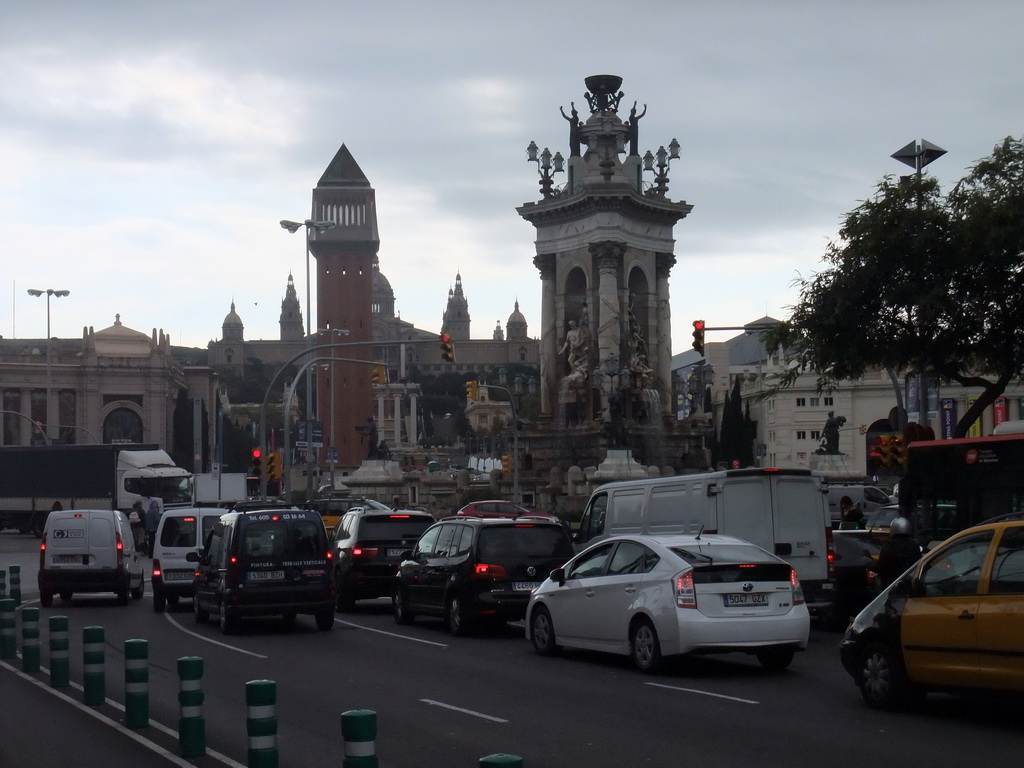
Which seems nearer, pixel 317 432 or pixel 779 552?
pixel 779 552

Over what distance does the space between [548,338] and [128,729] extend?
46703mm

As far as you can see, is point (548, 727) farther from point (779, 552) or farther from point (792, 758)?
point (779, 552)

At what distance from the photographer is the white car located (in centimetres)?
1316

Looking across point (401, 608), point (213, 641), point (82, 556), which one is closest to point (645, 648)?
point (213, 641)

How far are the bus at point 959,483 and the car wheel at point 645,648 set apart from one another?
6.40m

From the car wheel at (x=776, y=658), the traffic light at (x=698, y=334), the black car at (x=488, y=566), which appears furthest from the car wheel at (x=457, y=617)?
the traffic light at (x=698, y=334)

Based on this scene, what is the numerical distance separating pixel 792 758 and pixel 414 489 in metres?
55.6

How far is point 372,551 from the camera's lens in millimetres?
23250

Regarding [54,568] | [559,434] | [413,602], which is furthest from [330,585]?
[559,434]

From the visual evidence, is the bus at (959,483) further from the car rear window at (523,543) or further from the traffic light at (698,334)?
the traffic light at (698,334)

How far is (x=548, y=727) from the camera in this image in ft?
35.0

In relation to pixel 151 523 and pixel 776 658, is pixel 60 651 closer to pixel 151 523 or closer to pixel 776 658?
pixel 776 658

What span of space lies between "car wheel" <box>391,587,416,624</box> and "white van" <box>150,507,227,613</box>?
5.19 metres

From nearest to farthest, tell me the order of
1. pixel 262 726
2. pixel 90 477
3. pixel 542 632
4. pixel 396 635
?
pixel 262 726, pixel 542 632, pixel 396 635, pixel 90 477
